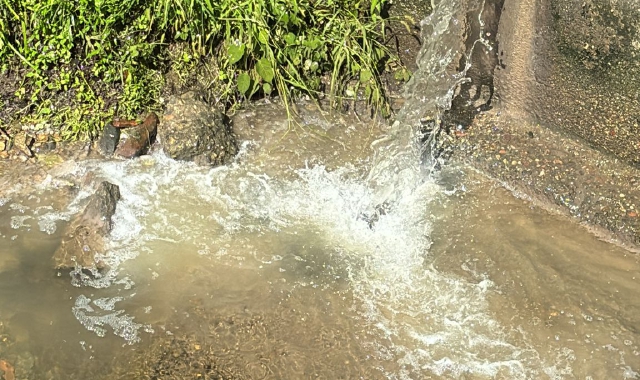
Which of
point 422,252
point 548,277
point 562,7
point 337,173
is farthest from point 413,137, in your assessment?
point 562,7

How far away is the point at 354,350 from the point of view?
12.5 feet

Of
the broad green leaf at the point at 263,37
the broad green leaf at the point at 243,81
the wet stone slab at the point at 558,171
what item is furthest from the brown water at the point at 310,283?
the broad green leaf at the point at 263,37

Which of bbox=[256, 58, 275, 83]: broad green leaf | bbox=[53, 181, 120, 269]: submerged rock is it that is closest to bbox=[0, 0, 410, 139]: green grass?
bbox=[256, 58, 275, 83]: broad green leaf

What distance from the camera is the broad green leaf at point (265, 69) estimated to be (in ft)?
16.7

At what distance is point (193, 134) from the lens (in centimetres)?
493

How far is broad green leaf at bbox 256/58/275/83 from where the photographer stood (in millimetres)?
5078

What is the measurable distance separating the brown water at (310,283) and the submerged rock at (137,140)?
0.10m

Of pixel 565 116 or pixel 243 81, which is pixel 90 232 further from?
pixel 565 116

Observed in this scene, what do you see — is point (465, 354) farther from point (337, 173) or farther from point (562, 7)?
point (562, 7)

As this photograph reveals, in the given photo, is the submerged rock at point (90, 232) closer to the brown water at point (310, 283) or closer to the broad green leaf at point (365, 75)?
the brown water at point (310, 283)

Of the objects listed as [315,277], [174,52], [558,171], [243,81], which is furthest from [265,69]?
[558,171]

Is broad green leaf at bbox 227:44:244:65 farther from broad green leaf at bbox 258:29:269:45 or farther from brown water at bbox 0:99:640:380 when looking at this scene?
brown water at bbox 0:99:640:380

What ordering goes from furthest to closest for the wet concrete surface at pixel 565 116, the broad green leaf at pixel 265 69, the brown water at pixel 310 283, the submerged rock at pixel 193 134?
the broad green leaf at pixel 265 69 < the submerged rock at pixel 193 134 < the wet concrete surface at pixel 565 116 < the brown water at pixel 310 283

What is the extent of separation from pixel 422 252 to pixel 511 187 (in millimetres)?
975
